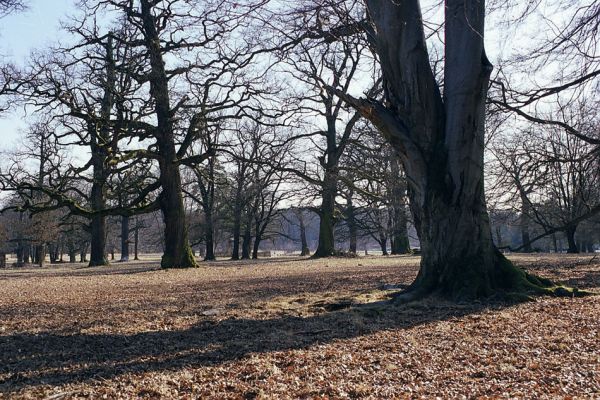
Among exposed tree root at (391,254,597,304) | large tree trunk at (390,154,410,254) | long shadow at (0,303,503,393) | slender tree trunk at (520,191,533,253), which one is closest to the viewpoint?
long shadow at (0,303,503,393)

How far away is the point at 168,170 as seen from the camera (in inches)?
726

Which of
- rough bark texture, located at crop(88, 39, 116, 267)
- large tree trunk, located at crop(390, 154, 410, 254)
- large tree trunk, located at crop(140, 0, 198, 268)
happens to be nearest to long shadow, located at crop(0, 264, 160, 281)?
large tree trunk, located at crop(140, 0, 198, 268)

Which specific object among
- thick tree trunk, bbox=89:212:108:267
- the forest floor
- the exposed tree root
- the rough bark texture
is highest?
the rough bark texture

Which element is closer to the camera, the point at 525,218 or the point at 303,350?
the point at 303,350

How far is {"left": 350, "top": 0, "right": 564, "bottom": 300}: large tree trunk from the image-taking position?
24.9 ft

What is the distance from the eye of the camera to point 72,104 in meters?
17.3

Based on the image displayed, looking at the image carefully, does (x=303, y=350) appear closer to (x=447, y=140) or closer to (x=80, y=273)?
(x=447, y=140)

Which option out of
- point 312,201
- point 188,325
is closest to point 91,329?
point 188,325

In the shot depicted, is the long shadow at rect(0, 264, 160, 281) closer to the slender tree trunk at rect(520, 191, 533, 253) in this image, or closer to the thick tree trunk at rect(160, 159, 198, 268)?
the thick tree trunk at rect(160, 159, 198, 268)

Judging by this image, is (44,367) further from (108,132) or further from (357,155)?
(357,155)

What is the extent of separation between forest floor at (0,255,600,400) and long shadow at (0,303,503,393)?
14 millimetres

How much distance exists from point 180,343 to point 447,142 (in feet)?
15.3

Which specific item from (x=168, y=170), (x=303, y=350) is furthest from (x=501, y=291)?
(x=168, y=170)

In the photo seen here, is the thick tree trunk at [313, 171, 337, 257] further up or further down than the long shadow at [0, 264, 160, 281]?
further up
